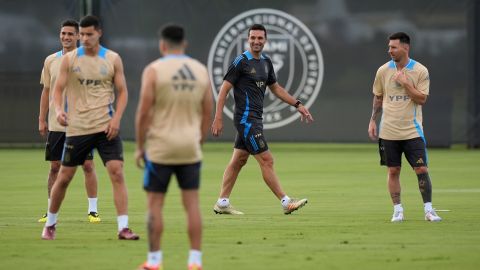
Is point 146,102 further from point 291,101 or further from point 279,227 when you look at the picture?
point 291,101

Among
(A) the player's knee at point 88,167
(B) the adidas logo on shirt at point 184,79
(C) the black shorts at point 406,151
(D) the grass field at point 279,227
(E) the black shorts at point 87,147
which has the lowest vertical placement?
(D) the grass field at point 279,227

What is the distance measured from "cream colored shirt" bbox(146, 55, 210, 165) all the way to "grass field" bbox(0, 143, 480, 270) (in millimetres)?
1103

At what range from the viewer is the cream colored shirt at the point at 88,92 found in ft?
35.6

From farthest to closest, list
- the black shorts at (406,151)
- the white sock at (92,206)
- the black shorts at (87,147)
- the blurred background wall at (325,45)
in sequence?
the blurred background wall at (325,45) → the black shorts at (406,151) → the white sock at (92,206) → the black shorts at (87,147)

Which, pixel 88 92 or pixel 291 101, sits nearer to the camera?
pixel 88 92

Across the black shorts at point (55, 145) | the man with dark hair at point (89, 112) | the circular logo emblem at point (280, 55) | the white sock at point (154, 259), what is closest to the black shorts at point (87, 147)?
the man with dark hair at point (89, 112)

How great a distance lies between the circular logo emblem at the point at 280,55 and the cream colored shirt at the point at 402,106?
12.3m

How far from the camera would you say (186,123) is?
27.5 ft

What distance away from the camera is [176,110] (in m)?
8.32

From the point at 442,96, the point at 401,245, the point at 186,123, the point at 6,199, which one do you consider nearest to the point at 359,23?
the point at 442,96

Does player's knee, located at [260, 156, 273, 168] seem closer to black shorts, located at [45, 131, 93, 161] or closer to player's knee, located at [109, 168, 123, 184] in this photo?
black shorts, located at [45, 131, 93, 161]

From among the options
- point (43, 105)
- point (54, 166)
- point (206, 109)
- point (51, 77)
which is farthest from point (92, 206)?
point (206, 109)

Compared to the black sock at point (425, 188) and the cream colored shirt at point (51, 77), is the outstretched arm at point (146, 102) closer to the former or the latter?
the cream colored shirt at point (51, 77)

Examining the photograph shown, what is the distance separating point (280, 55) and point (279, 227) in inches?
538
